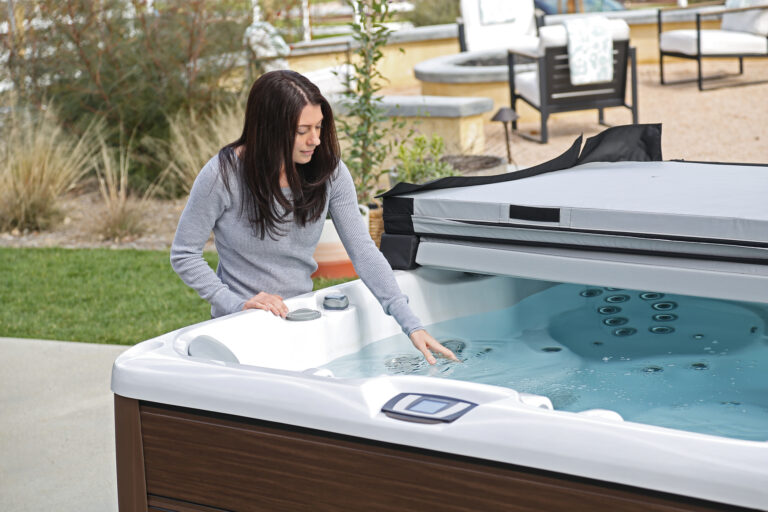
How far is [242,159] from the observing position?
2.18 meters

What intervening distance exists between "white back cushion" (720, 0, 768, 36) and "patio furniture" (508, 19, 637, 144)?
1.57 metres

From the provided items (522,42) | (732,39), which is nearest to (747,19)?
(732,39)

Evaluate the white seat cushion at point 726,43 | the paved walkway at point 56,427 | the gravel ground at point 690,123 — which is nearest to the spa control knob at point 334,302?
the paved walkway at point 56,427

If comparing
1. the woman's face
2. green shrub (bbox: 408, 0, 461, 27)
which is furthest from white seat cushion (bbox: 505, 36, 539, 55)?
the woman's face

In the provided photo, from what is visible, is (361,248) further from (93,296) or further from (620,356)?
(93,296)

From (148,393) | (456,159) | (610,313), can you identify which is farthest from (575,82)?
(148,393)

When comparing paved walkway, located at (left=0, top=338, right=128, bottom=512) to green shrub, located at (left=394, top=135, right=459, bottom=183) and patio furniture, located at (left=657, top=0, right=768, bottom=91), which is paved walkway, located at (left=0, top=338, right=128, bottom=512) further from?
patio furniture, located at (left=657, top=0, right=768, bottom=91)

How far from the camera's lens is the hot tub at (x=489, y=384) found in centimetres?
139

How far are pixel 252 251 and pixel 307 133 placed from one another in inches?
12.3

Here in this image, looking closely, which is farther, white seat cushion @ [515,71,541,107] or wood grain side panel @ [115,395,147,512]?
white seat cushion @ [515,71,541,107]

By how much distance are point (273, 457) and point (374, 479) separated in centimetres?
19

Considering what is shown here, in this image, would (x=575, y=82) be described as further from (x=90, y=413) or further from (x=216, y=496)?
(x=216, y=496)

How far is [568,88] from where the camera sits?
264 inches

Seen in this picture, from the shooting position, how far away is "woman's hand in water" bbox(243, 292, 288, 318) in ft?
7.08
